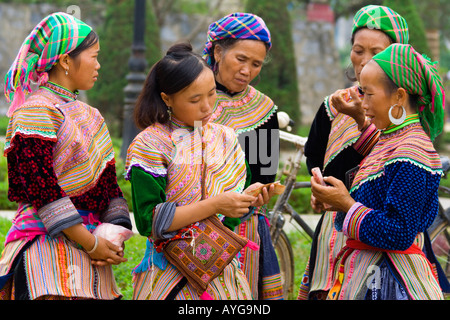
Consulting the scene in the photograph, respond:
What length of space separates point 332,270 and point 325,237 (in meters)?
0.44

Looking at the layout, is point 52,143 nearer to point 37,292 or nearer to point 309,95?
point 37,292

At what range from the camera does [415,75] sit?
2.70 m

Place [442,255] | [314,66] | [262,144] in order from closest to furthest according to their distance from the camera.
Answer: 1. [262,144]
2. [442,255]
3. [314,66]

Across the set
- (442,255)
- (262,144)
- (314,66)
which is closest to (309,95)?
(314,66)

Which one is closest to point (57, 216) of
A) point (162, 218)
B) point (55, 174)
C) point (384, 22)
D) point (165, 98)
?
point (55, 174)

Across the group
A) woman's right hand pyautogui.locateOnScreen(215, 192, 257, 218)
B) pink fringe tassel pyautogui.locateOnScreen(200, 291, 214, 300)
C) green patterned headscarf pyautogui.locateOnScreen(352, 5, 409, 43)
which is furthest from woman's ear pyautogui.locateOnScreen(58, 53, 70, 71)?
green patterned headscarf pyautogui.locateOnScreen(352, 5, 409, 43)

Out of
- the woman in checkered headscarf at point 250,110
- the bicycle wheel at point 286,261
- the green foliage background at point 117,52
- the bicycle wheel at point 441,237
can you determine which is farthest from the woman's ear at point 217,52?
the green foliage background at point 117,52

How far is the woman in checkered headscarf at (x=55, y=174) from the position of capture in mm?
2754

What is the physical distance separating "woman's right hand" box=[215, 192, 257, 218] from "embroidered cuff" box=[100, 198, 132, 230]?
0.59 meters

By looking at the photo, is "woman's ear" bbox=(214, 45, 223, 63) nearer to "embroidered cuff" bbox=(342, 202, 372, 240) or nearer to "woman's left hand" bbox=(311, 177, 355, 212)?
"woman's left hand" bbox=(311, 177, 355, 212)

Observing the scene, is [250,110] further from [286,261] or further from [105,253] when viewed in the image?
[286,261]

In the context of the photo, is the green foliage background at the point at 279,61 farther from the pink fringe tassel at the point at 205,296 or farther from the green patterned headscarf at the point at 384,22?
the pink fringe tassel at the point at 205,296

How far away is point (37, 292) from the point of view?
9.07 ft

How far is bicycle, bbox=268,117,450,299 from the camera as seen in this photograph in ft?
14.9
